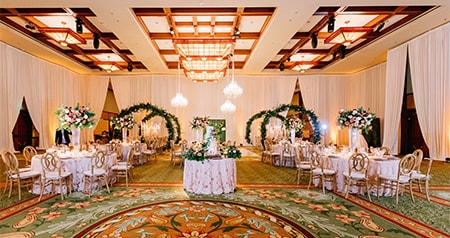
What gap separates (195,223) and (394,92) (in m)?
10.3

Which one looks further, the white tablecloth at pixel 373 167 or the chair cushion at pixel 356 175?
the white tablecloth at pixel 373 167

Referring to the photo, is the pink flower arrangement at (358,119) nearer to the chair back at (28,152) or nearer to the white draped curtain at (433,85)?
the white draped curtain at (433,85)

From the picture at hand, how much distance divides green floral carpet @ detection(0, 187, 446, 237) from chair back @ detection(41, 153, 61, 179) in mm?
532

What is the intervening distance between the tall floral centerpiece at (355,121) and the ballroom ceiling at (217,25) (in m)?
2.69

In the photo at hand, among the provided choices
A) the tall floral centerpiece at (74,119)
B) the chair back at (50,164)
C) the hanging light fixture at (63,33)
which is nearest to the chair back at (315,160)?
the chair back at (50,164)

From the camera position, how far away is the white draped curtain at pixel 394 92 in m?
9.90

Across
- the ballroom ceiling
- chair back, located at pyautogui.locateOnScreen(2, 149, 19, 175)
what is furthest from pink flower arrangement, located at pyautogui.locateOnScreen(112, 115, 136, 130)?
chair back, located at pyautogui.locateOnScreen(2, 149, 19, 175)

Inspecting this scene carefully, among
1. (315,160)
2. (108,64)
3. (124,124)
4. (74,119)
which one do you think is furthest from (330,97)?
(74,119)

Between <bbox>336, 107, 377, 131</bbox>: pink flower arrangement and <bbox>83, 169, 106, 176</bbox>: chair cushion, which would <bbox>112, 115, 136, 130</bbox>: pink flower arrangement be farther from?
<bbox>336, 107, 377, 131</bbox>: pink flower arrangement

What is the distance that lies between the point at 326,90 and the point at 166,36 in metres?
10.7

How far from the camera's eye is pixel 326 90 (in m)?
15.2

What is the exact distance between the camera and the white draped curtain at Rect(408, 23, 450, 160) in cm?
818

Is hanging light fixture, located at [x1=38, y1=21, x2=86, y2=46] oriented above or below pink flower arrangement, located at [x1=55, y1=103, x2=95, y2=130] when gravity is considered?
above

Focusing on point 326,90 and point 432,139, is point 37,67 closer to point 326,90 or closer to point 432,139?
point 326,90
